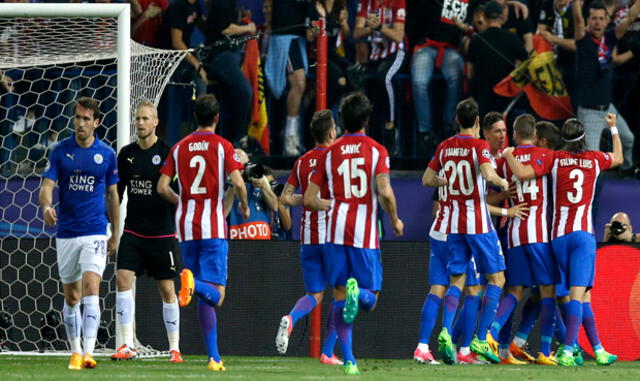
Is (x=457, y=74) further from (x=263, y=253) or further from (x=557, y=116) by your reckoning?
(x=263, y=253)

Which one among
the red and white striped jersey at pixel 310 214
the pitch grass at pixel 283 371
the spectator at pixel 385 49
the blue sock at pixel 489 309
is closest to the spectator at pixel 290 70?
the spectator at pixel 385 49

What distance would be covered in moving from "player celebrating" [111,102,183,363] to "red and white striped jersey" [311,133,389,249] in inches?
70.7

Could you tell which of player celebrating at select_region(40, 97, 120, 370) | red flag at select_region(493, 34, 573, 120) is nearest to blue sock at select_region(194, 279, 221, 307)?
player celebrating at select_region(40, 97, 120, 370)

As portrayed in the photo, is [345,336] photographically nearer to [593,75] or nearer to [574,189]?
[574,189]

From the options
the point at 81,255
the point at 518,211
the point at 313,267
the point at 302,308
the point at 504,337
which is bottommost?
the point at 504,337

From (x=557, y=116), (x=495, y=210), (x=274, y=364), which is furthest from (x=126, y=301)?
(x=557, y=116)

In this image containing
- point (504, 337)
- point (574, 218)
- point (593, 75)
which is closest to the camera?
point (574, 218)

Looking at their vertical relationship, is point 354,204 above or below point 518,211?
above

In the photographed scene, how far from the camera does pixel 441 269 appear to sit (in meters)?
10.1

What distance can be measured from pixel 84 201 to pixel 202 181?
983 millimetres

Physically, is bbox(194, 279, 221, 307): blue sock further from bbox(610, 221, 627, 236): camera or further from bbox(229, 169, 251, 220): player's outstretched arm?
bbox(610, 221, 627, 236): camera

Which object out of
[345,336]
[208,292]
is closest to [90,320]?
[208,292]

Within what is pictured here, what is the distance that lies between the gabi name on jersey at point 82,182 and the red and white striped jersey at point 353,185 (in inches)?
69.2

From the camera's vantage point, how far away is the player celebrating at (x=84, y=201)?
→ 9.08 metres
